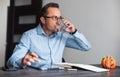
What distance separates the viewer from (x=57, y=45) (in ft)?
7.36

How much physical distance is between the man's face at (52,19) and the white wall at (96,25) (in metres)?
1.14

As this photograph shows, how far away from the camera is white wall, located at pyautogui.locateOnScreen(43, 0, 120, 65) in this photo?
121 inches

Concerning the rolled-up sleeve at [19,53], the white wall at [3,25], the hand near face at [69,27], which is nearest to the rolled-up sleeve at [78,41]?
the hand near face at [69,27]

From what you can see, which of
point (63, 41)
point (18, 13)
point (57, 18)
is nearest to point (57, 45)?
point (63, 41)

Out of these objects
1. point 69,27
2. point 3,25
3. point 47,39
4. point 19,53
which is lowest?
point 19,53

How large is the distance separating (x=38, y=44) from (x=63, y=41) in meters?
0.30

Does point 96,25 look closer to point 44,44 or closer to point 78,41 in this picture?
point 78,41

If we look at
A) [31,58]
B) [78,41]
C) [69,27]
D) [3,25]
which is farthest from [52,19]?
[3,25]

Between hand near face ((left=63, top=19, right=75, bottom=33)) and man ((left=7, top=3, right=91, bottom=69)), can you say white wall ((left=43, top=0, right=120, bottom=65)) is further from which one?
hand near face ((left=63, top=19, right=75, bottom=33))

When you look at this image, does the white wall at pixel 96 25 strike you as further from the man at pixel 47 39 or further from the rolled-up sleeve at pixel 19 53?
the rolled-up sleeve at pixel 19 53

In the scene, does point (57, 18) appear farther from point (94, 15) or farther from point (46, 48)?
point (94, 15)

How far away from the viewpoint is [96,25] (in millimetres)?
3242

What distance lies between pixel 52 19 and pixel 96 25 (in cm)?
122

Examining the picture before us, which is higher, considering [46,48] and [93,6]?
[93,6]
